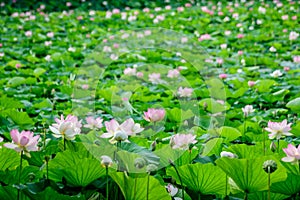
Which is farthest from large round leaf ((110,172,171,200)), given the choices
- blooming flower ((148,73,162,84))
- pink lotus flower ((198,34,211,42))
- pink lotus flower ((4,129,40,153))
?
pink lotus flower ((198,34,211,42))

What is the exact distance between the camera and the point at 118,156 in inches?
48.9

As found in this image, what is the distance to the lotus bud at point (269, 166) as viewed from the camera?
1.04 m

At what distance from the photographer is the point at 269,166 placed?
1.04 meters

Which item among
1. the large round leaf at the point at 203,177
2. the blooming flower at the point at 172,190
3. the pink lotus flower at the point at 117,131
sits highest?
the pink lotus flower at the point at 117,131

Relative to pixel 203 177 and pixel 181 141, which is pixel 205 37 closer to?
pixel 181 141

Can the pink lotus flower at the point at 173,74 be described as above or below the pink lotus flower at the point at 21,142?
below

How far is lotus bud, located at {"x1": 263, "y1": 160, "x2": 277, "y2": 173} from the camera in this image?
3.42 ft

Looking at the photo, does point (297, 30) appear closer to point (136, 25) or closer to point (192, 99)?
point (136, 25)

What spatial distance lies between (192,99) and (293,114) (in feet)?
1.75

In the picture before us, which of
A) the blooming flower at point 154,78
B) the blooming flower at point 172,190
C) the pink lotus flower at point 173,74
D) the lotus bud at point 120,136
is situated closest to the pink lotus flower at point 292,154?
the blooming flower at point 172,190

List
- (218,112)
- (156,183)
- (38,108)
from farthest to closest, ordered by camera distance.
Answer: (38,108) → (218,112) → (156,183)

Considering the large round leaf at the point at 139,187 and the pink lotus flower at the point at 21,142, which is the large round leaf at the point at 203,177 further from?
the pink lotus flower at the point at 21,142

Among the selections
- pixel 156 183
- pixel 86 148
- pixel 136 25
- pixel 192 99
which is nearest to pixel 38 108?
pixel 192 99

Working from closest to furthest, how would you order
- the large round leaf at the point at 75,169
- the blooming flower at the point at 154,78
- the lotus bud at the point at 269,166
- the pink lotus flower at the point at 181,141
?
1. the lotus bud at the point at 269,166
2. the large round leaf at the point at 75,169
3. the pink lotus flower at the point at 181,141
4. the blooming flower at the point at 154,78
